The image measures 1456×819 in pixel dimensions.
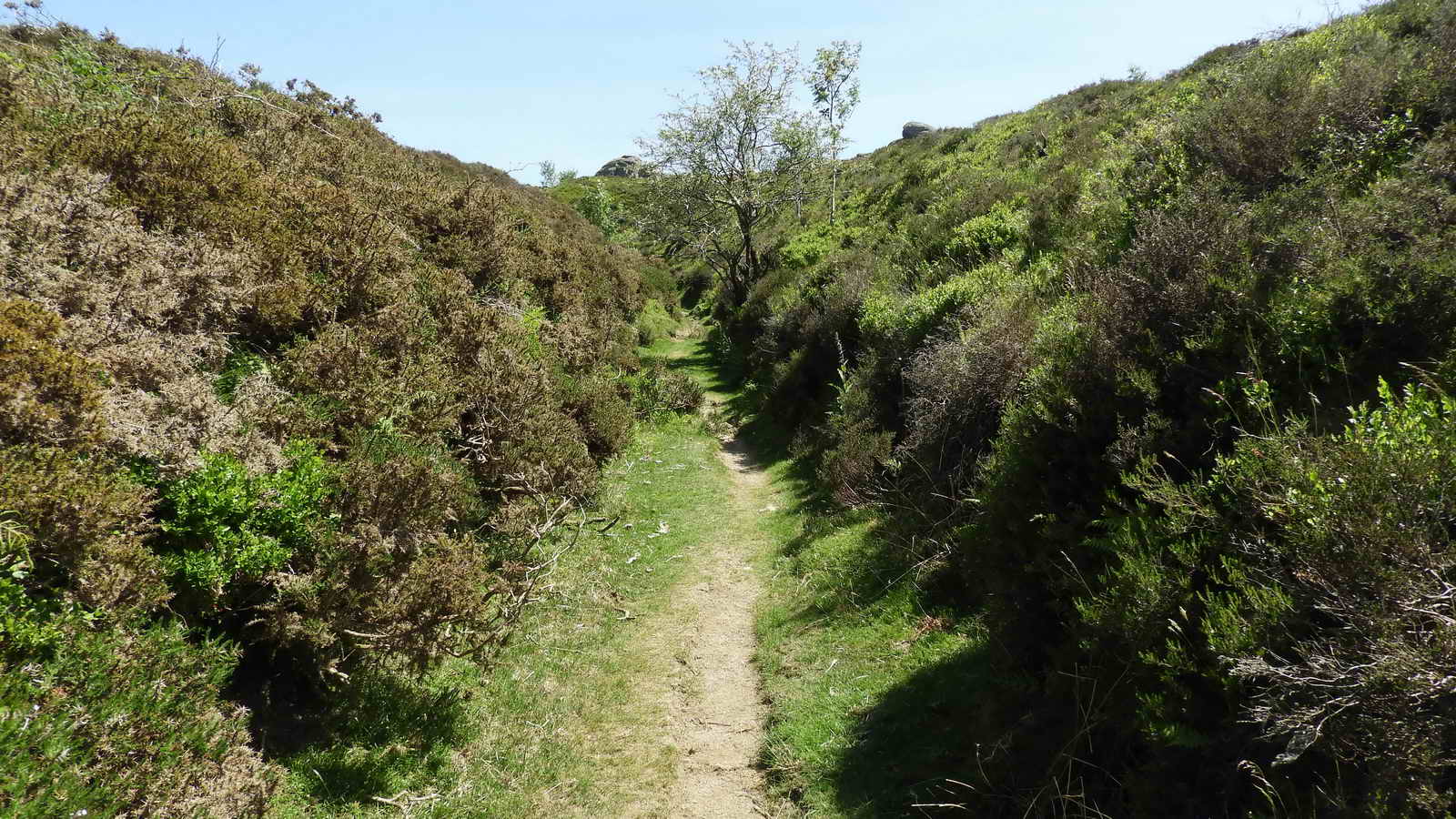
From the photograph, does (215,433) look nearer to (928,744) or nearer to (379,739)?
(379,739)

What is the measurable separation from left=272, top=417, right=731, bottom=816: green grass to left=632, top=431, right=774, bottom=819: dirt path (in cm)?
29

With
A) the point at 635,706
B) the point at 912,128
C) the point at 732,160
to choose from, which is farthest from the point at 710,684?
the point at 912,128

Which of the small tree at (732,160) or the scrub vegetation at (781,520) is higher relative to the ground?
the small tree at (732,160)

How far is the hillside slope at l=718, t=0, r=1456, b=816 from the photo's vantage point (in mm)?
2771

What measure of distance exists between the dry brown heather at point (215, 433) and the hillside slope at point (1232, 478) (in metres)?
4.96

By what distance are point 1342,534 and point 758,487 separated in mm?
11504

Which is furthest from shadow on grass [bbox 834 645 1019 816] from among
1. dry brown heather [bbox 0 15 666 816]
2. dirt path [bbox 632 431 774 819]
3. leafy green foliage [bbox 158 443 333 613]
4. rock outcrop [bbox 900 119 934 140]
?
rock outcrop [bbox 900 119 934 140]

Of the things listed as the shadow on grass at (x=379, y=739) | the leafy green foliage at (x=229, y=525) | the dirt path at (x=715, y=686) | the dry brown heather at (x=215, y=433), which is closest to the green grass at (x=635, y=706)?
the shadow on grass at (x=379, y=739)

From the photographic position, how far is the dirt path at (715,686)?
5828 mm

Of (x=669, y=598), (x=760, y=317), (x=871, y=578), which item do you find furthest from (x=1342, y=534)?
(x=760, y=317)

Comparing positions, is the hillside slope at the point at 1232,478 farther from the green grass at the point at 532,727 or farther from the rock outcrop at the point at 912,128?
the rock outcrop at the point at 912,128

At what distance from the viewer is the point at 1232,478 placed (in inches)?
147

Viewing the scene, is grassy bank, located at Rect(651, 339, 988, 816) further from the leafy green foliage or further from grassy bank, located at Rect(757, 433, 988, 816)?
the leafy green foliage

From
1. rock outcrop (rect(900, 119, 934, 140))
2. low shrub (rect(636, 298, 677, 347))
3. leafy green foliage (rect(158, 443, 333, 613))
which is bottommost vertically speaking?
leafy green foliage (rect(158, 443, 333, 613))
